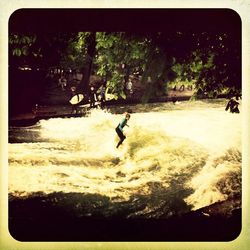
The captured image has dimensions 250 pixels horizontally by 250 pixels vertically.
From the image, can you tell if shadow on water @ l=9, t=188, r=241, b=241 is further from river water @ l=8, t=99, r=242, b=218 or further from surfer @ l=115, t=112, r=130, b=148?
surfer @ l=115, t=112, r=130, b=148

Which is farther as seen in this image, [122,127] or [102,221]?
[122,127]

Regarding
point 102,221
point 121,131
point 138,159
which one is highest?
point 121,131

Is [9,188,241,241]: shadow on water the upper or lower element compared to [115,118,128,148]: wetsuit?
lower

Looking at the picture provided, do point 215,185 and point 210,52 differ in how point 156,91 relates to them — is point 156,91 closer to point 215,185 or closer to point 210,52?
point 210,52

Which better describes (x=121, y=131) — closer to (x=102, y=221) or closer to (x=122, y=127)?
(x=122, y=127)

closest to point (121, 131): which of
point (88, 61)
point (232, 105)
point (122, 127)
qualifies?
point (122, 127)

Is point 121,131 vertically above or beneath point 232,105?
beneath

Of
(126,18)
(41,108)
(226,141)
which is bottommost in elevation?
(226,141)

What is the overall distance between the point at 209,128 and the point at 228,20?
0.80 m

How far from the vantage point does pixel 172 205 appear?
2703 millimetres

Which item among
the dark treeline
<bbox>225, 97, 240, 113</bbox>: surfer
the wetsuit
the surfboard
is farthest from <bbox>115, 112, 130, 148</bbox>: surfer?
<bbox>225, 97, 240, 113</bbox>: surfer

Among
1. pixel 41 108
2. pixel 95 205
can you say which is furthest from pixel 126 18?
pixel 95 205

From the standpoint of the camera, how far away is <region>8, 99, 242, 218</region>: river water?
2703 mm

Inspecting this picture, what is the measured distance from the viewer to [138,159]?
275 cm
